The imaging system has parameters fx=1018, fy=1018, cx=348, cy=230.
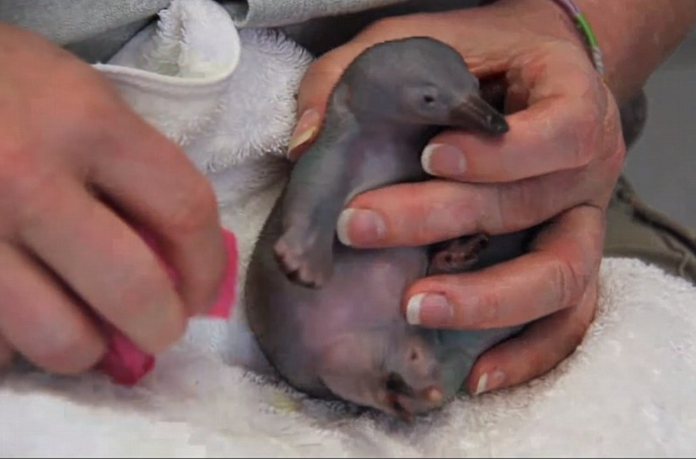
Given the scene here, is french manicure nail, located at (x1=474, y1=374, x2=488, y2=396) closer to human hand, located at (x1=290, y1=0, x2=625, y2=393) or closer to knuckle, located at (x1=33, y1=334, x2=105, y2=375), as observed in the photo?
human hand, located at (x1=290, y1=0, x2=625, y2=393)

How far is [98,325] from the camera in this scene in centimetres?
50

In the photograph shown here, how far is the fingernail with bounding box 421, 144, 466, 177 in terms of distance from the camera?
60 cm

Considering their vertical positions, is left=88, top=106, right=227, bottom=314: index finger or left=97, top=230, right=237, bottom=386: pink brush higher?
left=88, top=106, right=227, bottom=314: index finger

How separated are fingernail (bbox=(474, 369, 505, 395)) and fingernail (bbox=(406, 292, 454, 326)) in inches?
2.7

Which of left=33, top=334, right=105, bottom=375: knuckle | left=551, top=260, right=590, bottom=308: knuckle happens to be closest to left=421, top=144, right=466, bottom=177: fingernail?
left=551, top=260, right=590, bottom=308: knuckle

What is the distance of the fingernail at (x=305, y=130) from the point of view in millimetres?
628

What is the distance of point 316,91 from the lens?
0.66 metres

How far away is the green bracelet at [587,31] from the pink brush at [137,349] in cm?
38

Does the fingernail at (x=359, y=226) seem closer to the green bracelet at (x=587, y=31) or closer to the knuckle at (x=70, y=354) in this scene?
the knuckle at (x=70, y=354)

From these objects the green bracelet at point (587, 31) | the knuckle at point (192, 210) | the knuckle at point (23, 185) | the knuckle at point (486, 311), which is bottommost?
the knuckle at point (486, 311)

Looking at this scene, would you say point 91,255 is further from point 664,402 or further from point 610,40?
point 610,40

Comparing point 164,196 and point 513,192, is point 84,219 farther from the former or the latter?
point 513,192

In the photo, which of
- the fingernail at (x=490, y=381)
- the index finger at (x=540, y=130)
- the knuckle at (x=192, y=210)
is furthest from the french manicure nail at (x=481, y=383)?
the knuckle at (x=192, y=210)

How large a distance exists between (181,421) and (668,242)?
537mm
